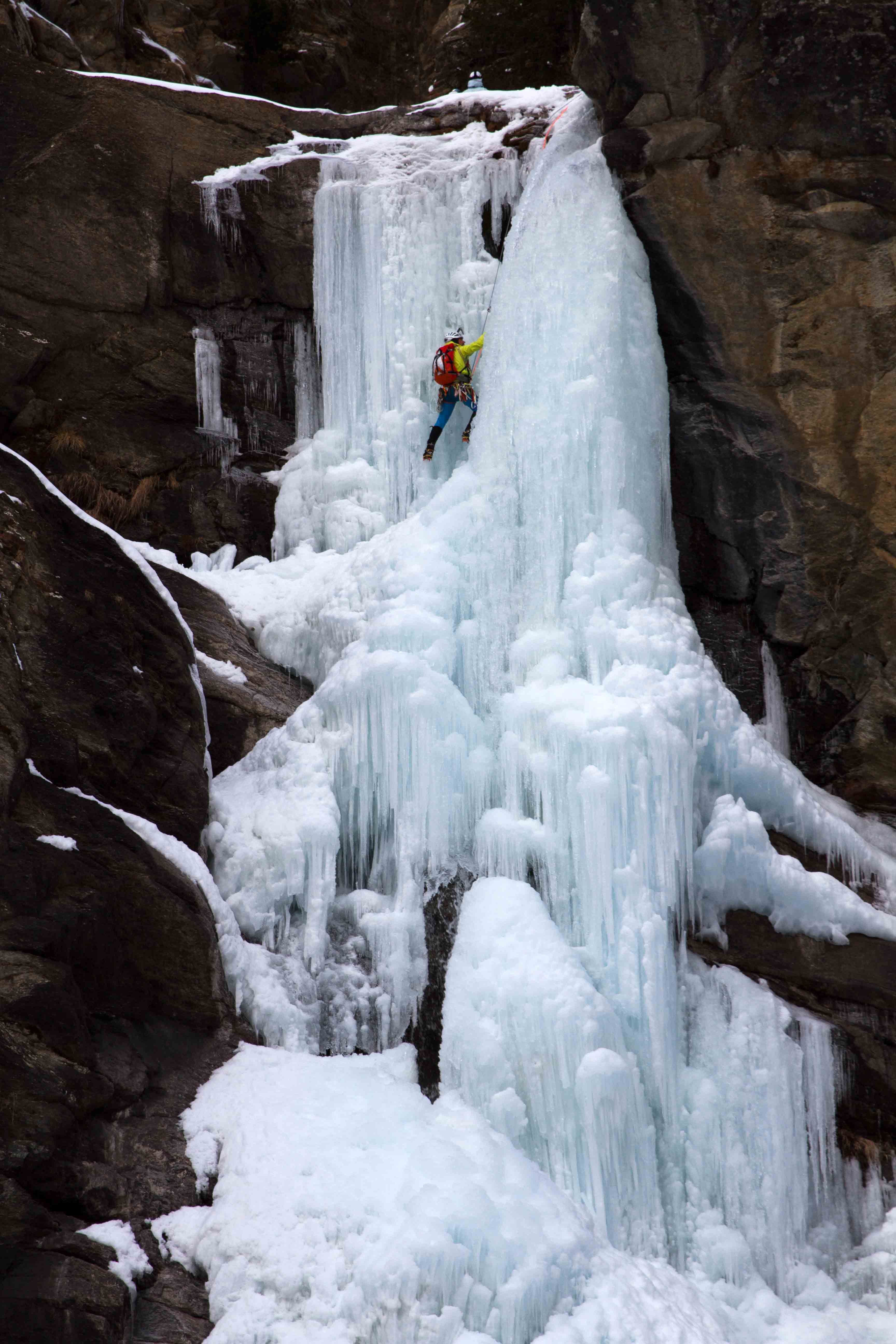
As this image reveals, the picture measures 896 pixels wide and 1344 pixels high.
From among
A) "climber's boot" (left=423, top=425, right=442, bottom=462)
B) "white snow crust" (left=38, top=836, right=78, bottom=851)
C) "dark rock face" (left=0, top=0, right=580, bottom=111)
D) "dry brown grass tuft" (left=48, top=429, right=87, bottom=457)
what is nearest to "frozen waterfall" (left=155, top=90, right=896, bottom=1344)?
"climber's boot" (left=423, top=425, right=442, bottom=462)

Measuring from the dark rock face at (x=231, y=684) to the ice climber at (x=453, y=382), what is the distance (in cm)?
201

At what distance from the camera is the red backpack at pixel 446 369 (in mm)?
7660

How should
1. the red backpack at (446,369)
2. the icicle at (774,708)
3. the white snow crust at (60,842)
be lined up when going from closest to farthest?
the white snow crust at (60,842)
the icicle at (774,708)
the red backpack at (446,369)

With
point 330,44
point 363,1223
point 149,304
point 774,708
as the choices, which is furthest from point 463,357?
point 330,44

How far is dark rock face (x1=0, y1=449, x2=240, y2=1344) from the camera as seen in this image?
3736 mm

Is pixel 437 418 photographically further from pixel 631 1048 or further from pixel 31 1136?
pixel 31 1136

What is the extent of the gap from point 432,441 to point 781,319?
2450mm

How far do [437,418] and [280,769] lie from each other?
10.1 ft

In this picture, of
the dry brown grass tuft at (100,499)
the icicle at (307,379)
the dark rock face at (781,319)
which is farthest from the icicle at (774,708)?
the dry brown grass tuft at (100,499)

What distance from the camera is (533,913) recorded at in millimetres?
5191

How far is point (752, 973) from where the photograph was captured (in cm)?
547

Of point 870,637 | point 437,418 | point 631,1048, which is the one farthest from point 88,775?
point 870,637

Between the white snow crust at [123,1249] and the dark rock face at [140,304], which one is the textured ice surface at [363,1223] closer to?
the white snow crust at [123,1249]

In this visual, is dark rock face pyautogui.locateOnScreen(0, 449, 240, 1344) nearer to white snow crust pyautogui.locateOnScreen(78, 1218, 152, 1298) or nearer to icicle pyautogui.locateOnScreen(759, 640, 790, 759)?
white snow crust pyautogui.locateOnScreen(78, 1218, 152, 1298)
